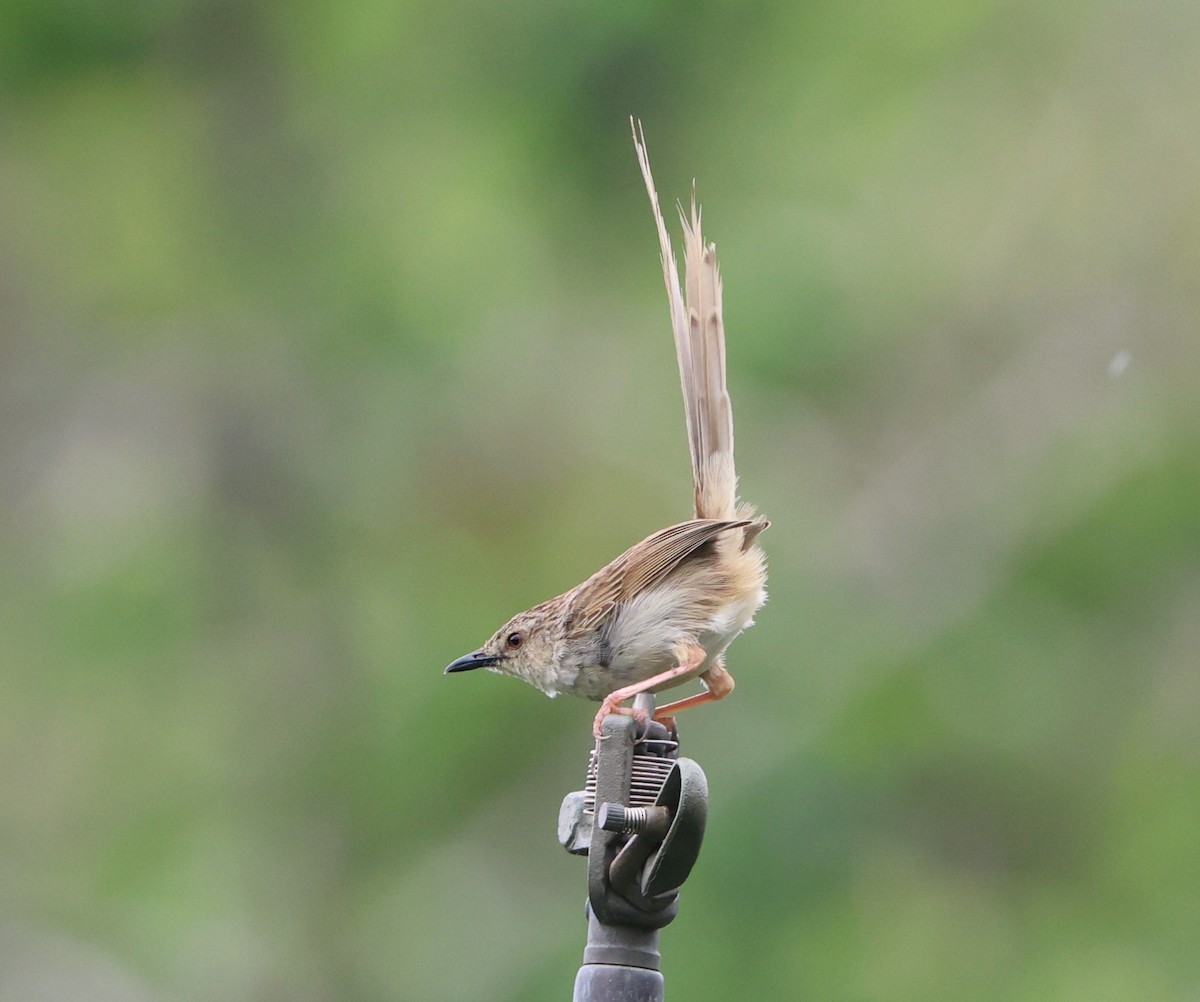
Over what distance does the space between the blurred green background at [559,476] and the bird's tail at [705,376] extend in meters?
3.65

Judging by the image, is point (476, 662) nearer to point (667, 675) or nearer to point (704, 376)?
point (667, 675)

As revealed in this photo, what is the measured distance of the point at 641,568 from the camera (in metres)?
4.48

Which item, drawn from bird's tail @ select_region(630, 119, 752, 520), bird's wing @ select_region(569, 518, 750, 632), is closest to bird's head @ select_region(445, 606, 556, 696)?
bird's wing @ select_region(569, 518, 750, 632)

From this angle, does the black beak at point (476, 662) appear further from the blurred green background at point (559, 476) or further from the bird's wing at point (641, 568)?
the blurred green background at point (559, 476)

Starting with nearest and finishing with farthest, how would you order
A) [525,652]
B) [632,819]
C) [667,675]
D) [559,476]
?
[632,819]
[667,675]
[525,652]
[559,476]

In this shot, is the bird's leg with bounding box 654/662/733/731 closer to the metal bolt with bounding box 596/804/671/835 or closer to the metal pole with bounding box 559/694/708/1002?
the metal pole with bounding box 559/694/708/1002

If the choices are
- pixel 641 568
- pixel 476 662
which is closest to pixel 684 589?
pixel 641 568

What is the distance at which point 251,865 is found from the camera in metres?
9.14

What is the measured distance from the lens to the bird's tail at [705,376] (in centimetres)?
459

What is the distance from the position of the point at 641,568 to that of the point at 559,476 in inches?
182

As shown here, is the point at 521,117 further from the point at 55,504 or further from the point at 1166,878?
the point at 1166,878

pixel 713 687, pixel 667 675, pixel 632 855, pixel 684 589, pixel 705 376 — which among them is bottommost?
pixel 632 855

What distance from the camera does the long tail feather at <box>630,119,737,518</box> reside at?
4594mm

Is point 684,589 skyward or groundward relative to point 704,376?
groundward
